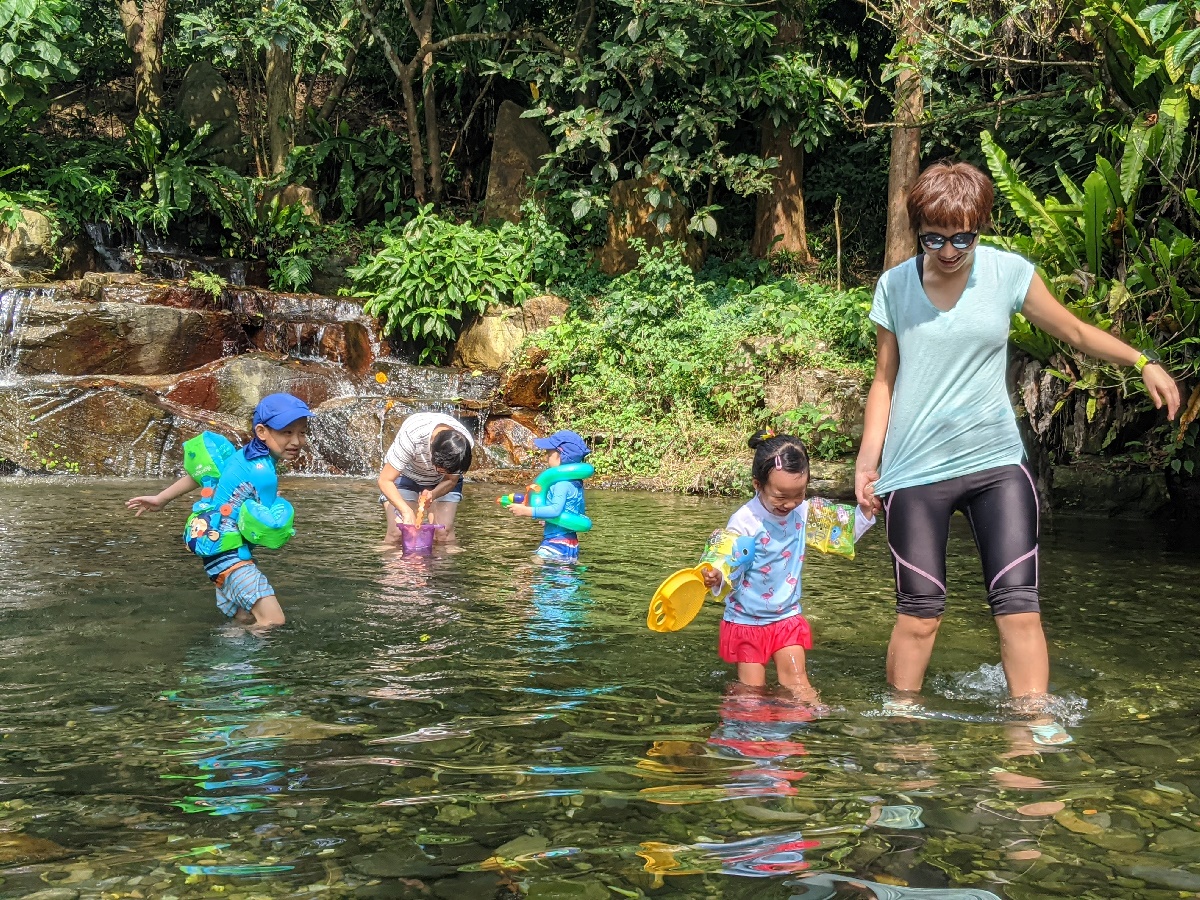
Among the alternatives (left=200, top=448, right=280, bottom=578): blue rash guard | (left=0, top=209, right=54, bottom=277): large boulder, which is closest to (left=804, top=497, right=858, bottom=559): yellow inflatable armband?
(left=200, top=448, right=280, bottom=578): blue rash guard

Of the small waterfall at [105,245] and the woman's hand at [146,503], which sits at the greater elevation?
the small waterfall at [105,245]

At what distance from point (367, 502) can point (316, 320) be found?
6745 millimetres

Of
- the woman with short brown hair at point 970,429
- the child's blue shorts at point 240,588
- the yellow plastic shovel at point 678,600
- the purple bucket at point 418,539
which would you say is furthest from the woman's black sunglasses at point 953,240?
the purple bucket at point 418,539

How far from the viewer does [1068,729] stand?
393cm

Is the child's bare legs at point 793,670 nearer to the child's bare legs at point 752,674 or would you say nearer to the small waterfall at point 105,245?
the child's bare legs at point 752,674

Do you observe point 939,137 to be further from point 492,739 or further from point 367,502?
point 492,739

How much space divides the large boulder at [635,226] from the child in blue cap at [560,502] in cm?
1041

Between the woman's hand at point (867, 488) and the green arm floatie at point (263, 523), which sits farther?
the green arm floatie at point (263, 523)

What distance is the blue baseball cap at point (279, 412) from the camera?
18.6 ft

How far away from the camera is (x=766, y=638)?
183 inches

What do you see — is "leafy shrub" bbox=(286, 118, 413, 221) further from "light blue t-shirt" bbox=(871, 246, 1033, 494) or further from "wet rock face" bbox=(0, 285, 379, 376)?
"light blue t-shirt" bbox=(871, 246, 1033, 494)

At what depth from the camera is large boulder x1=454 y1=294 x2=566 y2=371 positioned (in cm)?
1667

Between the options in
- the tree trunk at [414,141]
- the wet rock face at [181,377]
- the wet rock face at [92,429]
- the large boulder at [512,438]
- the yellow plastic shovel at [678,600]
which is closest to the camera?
the yellow plastic shovel at [678,600]

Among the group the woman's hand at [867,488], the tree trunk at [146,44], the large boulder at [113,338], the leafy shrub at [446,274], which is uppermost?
the tree trunk at [146,44]
